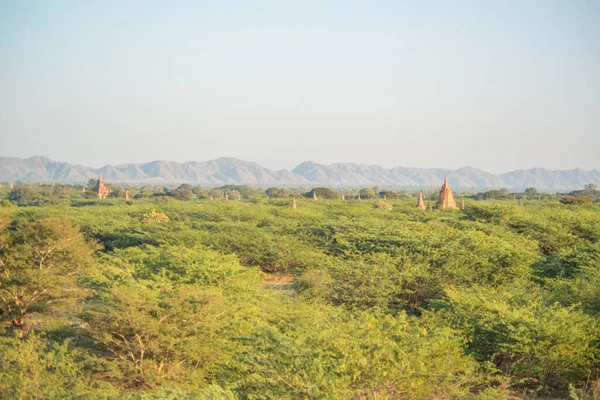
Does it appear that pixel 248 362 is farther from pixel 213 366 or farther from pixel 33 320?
pixel 33 320

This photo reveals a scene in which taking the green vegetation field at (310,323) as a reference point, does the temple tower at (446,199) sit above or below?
above

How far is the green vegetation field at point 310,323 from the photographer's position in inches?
417

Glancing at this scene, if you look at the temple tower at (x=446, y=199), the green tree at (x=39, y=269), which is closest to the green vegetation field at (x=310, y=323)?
the green tree at (x=39, y=269)

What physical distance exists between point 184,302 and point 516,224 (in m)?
22.9

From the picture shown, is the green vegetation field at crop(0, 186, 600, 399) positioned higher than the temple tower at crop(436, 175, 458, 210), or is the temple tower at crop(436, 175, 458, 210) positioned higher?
the temple tower at crop(436, 175, 458, 210)

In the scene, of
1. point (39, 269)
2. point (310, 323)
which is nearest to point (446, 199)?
point (39, 269)

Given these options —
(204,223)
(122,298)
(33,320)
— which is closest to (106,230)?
(204,223)

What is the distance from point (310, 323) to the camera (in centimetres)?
1305

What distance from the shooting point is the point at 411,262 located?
21.3 meters

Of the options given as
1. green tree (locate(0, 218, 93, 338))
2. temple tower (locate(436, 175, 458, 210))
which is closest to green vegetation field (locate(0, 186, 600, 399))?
green tree (locate(0, 218, 93, 338))

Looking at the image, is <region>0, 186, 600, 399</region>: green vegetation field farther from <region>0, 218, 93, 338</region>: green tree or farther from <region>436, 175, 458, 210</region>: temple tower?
<region>436, 175, 458, 210</region>: temple tower

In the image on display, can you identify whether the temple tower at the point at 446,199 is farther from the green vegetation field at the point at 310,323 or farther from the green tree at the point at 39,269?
the green tree at the point at 39,269

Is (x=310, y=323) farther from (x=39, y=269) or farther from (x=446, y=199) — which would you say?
(x=446, y=199)

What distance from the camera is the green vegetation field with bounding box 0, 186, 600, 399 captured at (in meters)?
10.6
